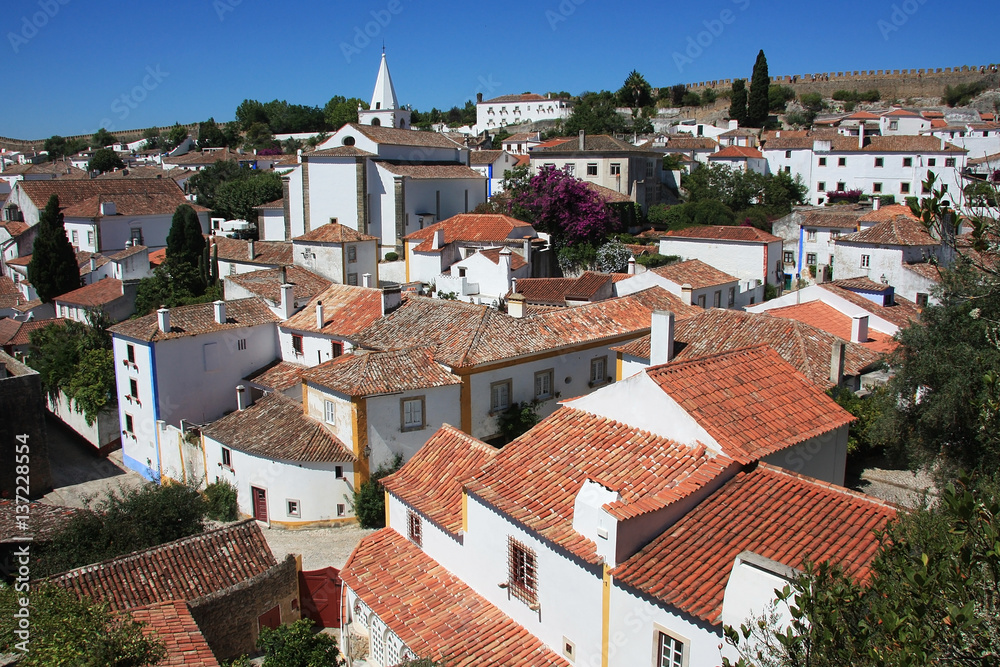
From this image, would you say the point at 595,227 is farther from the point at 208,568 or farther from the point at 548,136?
the point at 548,136

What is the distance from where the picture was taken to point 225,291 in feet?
97.3

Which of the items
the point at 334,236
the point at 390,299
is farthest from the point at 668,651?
the point at 334,236

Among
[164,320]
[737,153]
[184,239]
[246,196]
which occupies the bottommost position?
[164,320]

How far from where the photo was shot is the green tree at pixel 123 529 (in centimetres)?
1407

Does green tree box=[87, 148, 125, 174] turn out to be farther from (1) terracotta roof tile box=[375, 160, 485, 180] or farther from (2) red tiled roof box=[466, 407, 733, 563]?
(2) red tiled roof box=[466, 407, 733, 563]

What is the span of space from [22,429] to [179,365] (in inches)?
188

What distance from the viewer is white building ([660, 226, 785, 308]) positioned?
1367 inches

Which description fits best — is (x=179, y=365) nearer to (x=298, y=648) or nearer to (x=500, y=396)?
(x=500, y=396)

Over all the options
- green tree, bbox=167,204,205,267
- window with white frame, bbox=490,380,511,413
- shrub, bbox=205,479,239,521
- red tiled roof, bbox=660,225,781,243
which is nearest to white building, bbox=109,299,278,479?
shrub, bbox=205,479,239,521

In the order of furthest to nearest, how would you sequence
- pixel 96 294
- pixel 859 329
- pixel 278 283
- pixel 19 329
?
pixel 96 294, pixel 19 329, pixel 278 283, pixel 859 329

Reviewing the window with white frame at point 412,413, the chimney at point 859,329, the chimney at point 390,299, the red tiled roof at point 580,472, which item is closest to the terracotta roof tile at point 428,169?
the chimney at point 390,299

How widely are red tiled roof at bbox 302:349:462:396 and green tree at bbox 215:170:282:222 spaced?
106ft

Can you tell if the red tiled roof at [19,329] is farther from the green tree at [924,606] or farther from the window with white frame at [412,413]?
the green tree at [924,606]

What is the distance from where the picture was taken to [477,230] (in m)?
36.3
